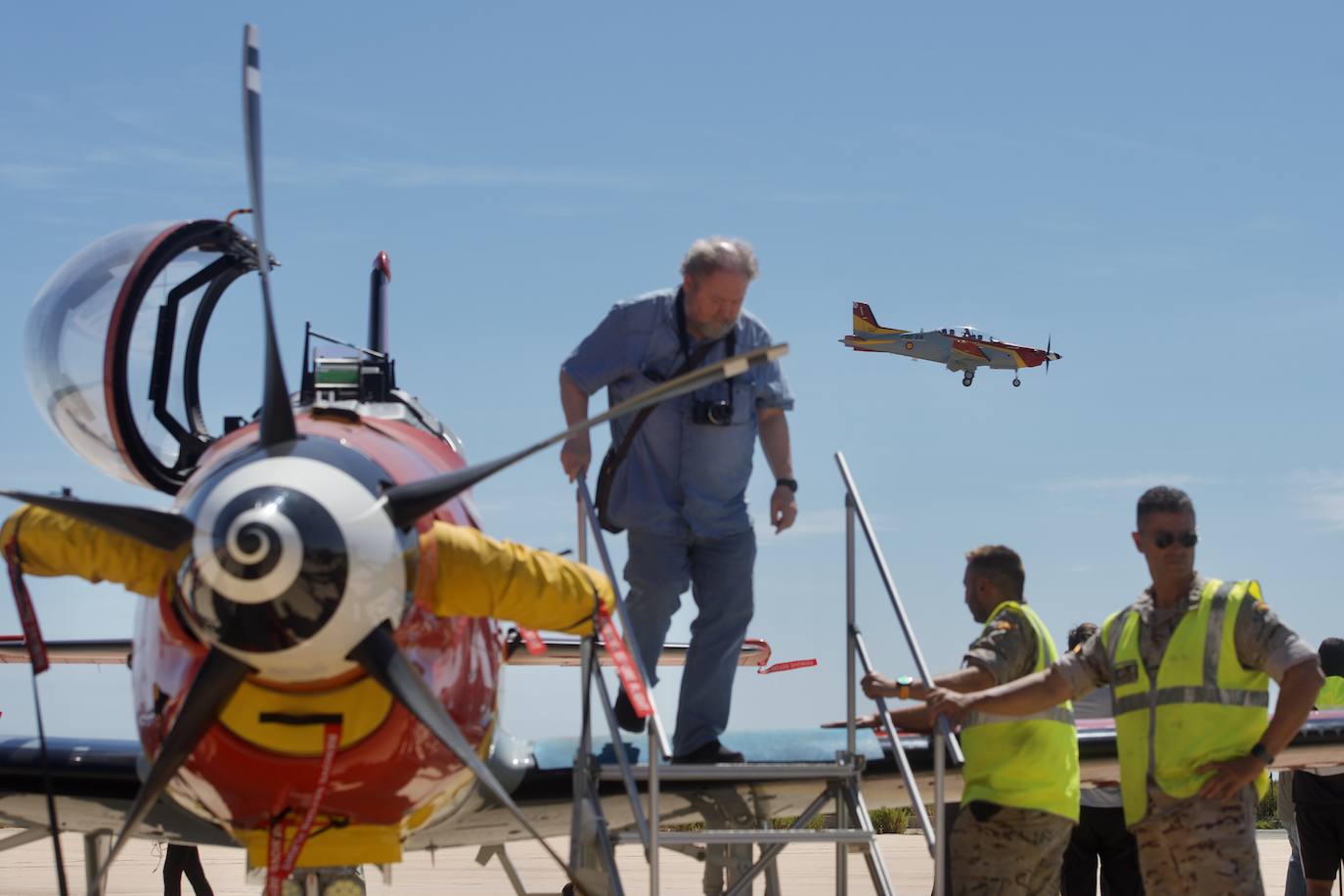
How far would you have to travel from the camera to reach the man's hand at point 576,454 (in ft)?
23.0

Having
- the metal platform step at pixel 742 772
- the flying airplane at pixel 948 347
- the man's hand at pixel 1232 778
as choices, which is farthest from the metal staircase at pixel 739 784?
the flying airplane at pixel 948 347

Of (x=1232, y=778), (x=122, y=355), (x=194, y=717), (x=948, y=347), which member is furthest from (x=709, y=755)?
(x=948, y=347)

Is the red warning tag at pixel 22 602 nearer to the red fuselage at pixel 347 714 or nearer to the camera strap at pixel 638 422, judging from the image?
the red fuselage at pixel 347 714

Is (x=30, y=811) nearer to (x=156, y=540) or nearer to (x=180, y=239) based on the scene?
(x=180, y=239)

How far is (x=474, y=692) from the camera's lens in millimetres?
6172

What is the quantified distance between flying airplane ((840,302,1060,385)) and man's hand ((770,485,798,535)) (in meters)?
72.1

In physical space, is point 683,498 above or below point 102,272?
below

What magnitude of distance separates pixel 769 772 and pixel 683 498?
134 cm

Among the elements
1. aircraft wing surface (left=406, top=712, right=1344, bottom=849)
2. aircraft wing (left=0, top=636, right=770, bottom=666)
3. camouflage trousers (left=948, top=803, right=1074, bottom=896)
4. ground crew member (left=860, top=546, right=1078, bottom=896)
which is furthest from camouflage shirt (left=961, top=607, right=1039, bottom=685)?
aircraft wing (left=0, top=636, right=770, bottom=666)

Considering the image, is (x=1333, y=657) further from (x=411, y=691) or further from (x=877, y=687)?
(x=411, y=691)

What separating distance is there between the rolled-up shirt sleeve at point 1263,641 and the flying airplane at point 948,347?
7362cm

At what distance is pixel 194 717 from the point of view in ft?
17.9

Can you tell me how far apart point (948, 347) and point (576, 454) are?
76.7 metres

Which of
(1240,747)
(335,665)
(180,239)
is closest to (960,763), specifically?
(1240,747)
